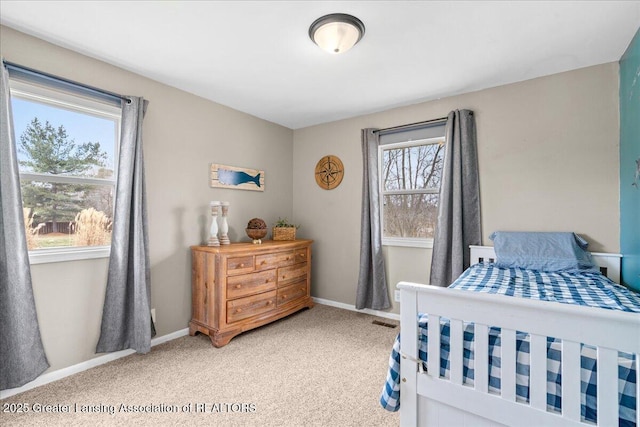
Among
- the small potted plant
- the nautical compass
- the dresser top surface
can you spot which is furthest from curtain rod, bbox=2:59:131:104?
the nautical compass

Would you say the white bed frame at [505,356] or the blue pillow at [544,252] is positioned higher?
the blue pillow at [544,252]

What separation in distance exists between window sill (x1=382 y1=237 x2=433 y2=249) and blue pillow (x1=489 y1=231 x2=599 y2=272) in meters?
0.67

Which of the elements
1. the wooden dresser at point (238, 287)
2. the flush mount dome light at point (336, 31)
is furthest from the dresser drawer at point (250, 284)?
the flush mount dome light at point (336, 31)

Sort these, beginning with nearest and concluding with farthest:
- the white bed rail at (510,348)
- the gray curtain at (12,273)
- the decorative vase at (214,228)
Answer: the white bed rail at (510,348)
the gray curtain at (12,273)
the decorative vase at (214,228)

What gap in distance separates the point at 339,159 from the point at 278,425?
2.79 m

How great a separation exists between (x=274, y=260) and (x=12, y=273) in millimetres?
1904

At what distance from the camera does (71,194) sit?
85.1 inches

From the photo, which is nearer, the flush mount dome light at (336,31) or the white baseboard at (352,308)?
the flush mount dome light at (336,31)

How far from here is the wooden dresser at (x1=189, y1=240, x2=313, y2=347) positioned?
8.44ft

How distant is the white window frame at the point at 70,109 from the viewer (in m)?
1.93

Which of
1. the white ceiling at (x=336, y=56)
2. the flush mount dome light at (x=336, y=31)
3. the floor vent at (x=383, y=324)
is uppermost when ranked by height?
the white ceiling at (x=336, y=56)

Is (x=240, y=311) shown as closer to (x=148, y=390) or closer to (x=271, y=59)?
(x=148, y=390)

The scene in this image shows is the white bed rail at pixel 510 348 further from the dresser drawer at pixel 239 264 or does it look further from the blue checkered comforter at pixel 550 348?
the dresser drawer at pixel 239 264

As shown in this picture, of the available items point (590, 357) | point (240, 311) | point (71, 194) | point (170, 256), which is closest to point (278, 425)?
point (240, 311)
